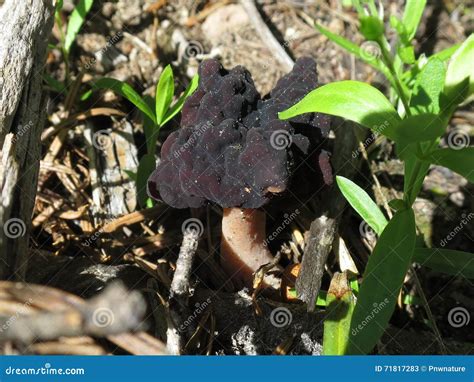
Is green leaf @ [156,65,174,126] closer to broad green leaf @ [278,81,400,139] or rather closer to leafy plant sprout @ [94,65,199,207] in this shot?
leafy plant sprout @ [94,65,199,207]

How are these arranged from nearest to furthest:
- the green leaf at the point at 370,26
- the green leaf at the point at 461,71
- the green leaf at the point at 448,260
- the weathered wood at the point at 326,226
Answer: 1. the green leaf at the point at 370,26
2. the green leaf at the point at 461,71
3. the green leaf at the point at 448,260
4. the weathered wood at the point at 326,226

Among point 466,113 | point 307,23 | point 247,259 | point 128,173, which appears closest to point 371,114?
point 247,259

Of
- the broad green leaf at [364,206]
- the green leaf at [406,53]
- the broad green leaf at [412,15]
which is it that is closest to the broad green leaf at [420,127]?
the broad green leaf at [364,206]

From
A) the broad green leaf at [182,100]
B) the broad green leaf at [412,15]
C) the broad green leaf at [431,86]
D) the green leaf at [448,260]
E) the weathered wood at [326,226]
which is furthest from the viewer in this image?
the broad green leaf at [412,15]

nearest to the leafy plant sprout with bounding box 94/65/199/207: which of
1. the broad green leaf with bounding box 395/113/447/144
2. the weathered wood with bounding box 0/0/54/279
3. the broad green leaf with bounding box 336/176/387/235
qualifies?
the weathered wood with bounding box 0/0/54/279

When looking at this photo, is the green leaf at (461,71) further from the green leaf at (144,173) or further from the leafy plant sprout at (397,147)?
the green leaf at (144,173)

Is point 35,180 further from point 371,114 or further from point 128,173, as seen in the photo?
point 371,114

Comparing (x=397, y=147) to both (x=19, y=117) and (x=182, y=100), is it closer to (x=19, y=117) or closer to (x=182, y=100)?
(x=182, y=100)
